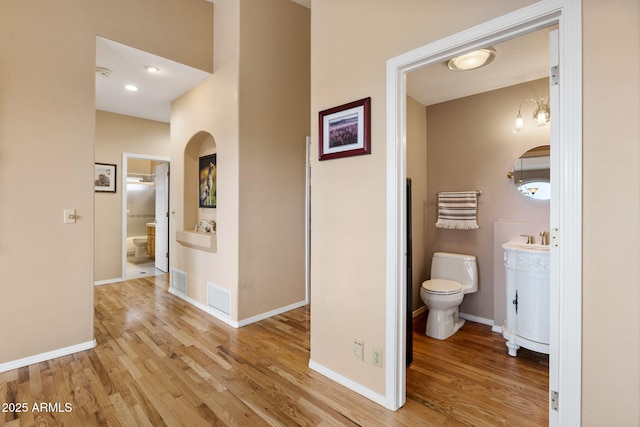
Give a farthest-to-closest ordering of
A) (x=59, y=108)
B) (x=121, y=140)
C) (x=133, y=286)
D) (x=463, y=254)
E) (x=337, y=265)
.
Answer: (x=121, y=140) < (x=133, y=286) < (x=463, y=254) < (x=59, y=108) < (x=337, y=265)

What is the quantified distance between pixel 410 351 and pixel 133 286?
4209mm

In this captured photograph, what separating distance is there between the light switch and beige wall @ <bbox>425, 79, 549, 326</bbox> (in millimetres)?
3560

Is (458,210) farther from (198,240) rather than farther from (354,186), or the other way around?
(198,240)

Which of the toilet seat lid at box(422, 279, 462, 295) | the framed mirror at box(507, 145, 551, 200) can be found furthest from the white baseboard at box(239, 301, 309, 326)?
the framed mirror at box(507, 145, 551, 200)

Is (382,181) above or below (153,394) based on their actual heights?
above

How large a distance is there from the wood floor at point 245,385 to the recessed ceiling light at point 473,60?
242 cm

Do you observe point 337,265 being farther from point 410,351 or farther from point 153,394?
point 153,394

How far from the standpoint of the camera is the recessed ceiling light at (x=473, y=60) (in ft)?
7.88

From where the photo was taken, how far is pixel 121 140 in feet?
16.3

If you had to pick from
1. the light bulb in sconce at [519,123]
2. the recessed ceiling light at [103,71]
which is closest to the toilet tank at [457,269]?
the light bulb in sconce at [519,123]

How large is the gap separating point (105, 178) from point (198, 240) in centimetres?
238

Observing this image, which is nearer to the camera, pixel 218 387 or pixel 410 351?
pixel 218 387

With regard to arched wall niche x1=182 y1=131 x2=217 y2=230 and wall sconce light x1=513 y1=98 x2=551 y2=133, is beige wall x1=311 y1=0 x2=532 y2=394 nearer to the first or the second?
wall sconce light x1=513 y1=98 x2=551 y2=133

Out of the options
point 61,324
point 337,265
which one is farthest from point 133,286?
point 337,265
